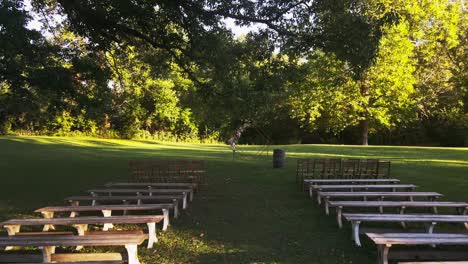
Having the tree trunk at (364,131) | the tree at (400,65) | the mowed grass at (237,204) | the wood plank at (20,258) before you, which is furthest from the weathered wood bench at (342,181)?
the tree trunk at (364,131)

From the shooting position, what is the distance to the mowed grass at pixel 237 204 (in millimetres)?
6617

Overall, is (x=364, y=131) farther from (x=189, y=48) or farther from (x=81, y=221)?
(x=81, y=221)

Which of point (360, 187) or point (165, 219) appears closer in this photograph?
point (165, 219)

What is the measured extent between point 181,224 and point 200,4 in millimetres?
6148

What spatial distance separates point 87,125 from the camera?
1451 inches

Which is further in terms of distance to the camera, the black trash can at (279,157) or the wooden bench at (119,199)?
the black trash can at (279,157)

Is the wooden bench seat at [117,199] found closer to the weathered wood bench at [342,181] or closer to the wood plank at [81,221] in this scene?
the wood plank at [81,221]

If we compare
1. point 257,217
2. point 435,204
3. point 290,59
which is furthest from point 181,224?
point 290,59

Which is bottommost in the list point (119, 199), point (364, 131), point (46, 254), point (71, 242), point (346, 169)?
point (46, 254)

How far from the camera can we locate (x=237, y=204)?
10.2 m

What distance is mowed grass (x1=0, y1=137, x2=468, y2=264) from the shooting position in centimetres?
662

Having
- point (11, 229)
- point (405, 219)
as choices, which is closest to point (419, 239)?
point (405, 219)

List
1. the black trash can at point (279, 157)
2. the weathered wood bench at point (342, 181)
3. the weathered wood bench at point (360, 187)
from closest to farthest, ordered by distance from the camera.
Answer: the weathered wood bench at point (360, 187) → the weathered wood bench at point (342, 181) → the black trash can at point (279, 157)

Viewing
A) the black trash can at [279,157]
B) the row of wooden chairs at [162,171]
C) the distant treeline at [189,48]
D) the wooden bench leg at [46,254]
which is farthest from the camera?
the black trash can at [279,157]
